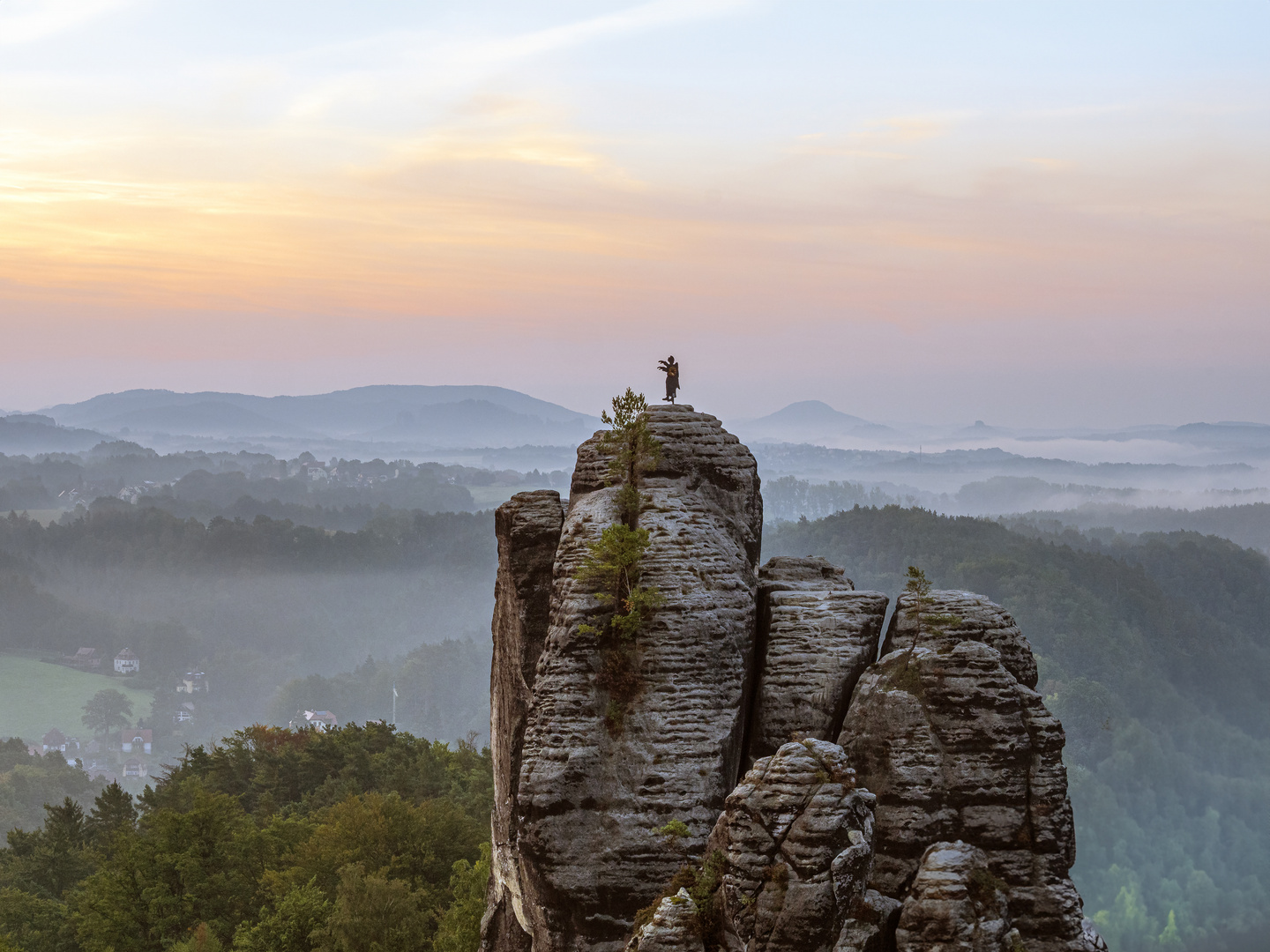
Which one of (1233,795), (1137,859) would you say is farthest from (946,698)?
(1233,795)

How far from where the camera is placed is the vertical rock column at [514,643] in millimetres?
31359

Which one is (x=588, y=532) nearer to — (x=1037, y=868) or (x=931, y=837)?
(x=931, y=837)

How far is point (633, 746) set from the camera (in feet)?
83.6

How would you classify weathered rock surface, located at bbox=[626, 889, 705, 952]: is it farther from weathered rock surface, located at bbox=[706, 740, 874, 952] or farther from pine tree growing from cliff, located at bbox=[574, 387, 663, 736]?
pine tree growing from cliff, located at bbox=[574, 387, 663, 736]

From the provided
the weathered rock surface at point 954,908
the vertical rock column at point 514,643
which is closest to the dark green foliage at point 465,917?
the vertical rock column at point 514,643

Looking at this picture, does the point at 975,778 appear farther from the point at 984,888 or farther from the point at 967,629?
the point at 967,629

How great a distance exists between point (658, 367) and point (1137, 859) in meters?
158

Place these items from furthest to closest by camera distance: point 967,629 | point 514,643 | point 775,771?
point 514,643, point 967,629, point 775,771

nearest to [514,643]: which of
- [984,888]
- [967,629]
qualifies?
[967,629]

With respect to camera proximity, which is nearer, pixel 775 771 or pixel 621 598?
pixel 775 771

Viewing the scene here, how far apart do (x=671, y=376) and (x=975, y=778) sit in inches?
554

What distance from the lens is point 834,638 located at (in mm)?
27500

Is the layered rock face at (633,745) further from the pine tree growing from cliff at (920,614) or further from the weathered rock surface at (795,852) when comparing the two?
the weathered rock surface at (795,852)

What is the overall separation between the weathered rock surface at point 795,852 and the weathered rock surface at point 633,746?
446cm
